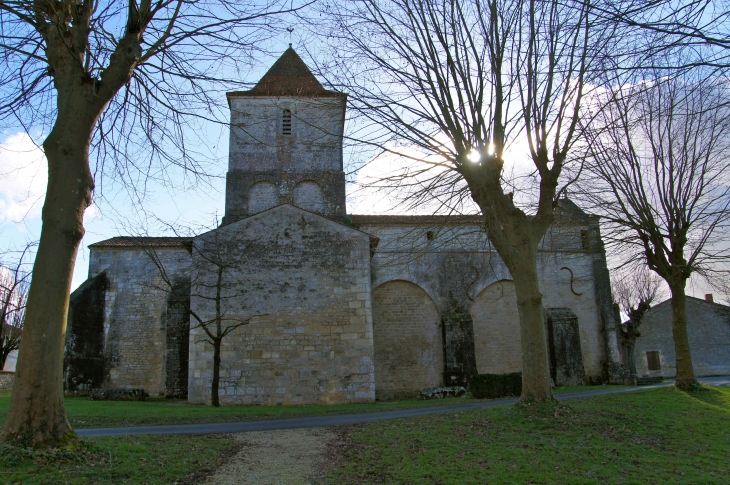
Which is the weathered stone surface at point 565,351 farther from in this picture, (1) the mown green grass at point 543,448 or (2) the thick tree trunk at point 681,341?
(1) the mown green grass at point 543,448

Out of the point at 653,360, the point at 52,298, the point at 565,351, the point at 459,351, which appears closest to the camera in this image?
the point at 52,298

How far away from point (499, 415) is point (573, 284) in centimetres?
1806

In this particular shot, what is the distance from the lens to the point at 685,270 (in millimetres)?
15453

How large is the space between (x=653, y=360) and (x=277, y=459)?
36.6 m

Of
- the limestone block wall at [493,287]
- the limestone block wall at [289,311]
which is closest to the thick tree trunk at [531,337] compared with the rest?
A: the limestone block wall at [289,311]

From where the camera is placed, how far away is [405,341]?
22422 mm

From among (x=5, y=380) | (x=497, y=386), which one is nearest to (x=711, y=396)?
(x=497, y=386)

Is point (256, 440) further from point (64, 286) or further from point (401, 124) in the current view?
point (401, 124)

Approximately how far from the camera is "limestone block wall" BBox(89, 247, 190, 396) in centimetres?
2150

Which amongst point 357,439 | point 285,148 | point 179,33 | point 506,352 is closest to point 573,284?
point 506,352

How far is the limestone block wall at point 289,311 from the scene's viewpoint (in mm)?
15812

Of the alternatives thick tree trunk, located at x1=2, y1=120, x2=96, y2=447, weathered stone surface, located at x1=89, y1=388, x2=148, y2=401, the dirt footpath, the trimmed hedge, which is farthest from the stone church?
thick tree trunk, located at x1=2, y1=120, x2=96, y2=447

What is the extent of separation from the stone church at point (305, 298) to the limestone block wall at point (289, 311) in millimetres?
35

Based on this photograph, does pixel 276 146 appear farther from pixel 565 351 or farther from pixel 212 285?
pixel 565 351
